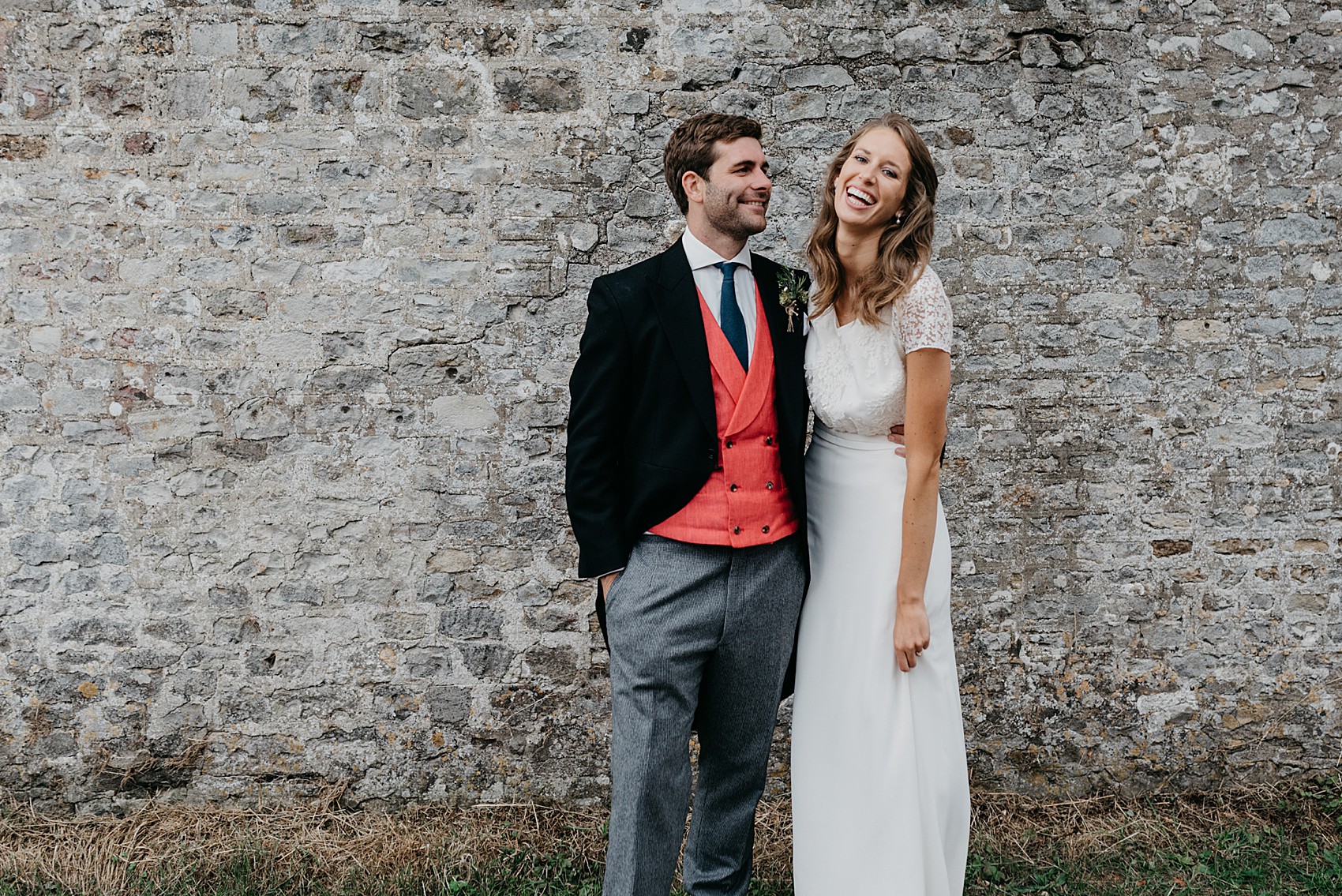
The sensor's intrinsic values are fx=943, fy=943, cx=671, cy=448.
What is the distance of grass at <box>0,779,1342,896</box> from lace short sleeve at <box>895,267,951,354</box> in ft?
6.32

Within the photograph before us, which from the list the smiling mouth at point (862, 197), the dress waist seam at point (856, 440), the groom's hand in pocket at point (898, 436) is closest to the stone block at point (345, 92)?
the smiling mouth at point (862, 197)

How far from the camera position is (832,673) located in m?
2.39

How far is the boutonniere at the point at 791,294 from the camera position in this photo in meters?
2.47

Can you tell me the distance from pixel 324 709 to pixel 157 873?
28.5 inches

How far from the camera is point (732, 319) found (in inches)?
94.3

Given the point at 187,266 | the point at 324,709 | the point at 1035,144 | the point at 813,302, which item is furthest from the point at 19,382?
the point at 1035,144

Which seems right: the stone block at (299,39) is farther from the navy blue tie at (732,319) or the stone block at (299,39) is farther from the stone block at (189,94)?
the navy blue tie at (732,319)

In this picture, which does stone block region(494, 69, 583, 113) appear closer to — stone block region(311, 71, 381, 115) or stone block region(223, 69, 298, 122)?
stone block region(311, 71, 381, 115)

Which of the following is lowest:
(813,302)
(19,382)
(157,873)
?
(157,873)

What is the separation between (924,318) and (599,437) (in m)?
0.83

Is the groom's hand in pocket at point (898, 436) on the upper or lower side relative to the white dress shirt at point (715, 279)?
lower

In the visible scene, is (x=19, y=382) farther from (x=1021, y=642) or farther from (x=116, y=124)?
(x=1021, y=642)

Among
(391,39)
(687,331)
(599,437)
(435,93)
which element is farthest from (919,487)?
(391,39)

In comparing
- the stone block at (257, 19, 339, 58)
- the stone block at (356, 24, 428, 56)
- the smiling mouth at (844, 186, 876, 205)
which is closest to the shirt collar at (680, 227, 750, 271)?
the smiling mouth at (844, 186, 876, 205)
